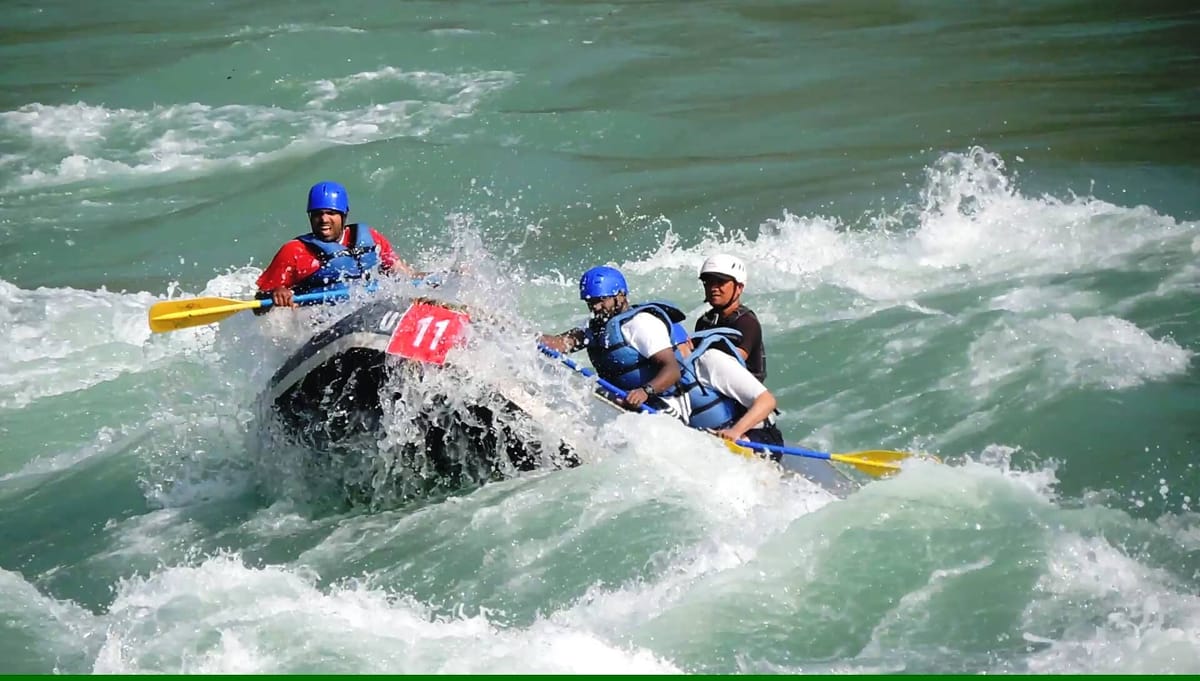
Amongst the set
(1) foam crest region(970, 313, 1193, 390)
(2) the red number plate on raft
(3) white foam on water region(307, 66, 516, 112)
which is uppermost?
(3) white foam on water region(307, 66, 516, 112)

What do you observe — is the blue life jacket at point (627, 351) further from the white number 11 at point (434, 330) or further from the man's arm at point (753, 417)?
the white number 11 at point (434, 330)

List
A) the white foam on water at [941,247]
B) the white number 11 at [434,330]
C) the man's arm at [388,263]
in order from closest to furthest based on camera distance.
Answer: the white number 11 at [434,330] < the man's arm at [388,263] < the white foam on water at [941,247]

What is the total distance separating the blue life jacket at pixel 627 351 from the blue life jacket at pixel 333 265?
67.8 inches

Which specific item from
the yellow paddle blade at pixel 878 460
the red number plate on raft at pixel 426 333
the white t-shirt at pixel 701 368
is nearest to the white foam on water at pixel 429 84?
the red number plate on raft at pixel 426 333

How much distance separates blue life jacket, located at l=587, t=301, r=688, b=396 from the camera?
827 cm

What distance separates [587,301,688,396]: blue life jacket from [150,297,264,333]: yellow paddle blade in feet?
7.29

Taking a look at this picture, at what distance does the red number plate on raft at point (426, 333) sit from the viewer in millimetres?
8008

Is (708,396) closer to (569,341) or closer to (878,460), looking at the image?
(569,341)

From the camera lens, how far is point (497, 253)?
13.8 meters

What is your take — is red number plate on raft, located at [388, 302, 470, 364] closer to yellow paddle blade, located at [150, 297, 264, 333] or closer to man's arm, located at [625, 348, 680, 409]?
man's arm, located at [625, 348, 680, 409]

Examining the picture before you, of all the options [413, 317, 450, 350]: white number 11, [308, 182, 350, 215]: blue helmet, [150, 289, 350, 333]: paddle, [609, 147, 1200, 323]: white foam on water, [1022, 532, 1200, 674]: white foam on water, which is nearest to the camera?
[1022, 532, 1200, 674]: white foam on water

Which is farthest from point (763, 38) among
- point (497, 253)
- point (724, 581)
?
point (724, 581)

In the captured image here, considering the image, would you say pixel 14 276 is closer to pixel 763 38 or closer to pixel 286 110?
pixel 286 110

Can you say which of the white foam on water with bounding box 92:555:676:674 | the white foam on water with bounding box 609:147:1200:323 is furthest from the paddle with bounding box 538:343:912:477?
the white foam on water with bounding box 609:147:1200:323
